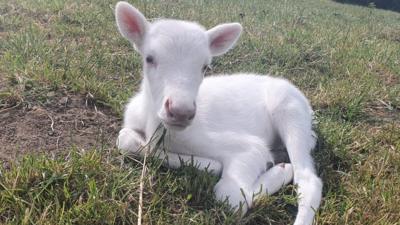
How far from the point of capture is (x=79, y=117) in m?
Result: 4.21

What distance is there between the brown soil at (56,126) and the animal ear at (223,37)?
1108 mm

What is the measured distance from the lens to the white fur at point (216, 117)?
332cm

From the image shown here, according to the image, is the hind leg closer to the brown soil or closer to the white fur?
the white fur

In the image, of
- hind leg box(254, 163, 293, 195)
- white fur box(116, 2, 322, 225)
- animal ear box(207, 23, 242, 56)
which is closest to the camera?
white fur box(116, 2, 322, 225)

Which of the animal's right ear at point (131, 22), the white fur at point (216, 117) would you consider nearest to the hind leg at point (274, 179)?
the white fur at point (216, 117)

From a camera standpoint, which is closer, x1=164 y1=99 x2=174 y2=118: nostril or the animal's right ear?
x1=164 y1=99 x2=174 y2=118: nostril

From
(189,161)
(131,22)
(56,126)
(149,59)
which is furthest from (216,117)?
(56,126)

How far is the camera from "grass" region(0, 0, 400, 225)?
9.66 feet

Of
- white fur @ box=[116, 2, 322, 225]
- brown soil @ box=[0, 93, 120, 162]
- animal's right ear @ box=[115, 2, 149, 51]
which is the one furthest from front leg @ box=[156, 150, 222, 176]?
animal's right ear @ box=[115, 2, 149, 51]

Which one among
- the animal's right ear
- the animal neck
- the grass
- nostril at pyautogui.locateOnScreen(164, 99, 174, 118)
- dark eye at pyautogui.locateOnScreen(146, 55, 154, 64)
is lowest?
the grass

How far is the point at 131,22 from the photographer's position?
3.93 m

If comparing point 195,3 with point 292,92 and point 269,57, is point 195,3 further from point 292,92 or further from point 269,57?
point 292,92

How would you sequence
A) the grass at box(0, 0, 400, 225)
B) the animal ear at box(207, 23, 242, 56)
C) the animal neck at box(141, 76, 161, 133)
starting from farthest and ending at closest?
the animal ear at box(207, 23, 242, 56), the animal neck at box(141, 76, 161, 133), the grass at box(0, 0, 400, 225)

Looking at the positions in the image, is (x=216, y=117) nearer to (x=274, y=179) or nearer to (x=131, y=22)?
(x=274, y=179)
